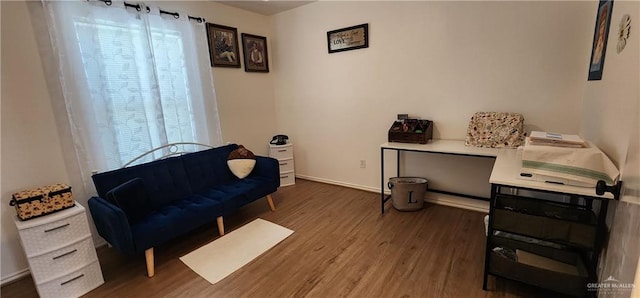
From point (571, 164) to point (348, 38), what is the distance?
8.50 ft

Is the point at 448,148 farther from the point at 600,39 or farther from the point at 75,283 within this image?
the point at 75,283

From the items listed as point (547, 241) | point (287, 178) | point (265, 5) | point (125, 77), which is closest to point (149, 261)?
point (125, 77)

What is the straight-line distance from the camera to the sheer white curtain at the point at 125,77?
89.7 inches

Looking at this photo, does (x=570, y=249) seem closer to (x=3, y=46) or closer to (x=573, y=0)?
(x=573, y=0)

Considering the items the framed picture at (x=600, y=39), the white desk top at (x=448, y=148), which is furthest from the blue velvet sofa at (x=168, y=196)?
the framed picture at (x=600, y=39)

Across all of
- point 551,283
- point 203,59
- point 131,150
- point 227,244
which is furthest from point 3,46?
point 551,283

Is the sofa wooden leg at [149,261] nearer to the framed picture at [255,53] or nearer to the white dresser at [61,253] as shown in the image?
the white dresser at [61,253]

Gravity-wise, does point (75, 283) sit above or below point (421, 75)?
below

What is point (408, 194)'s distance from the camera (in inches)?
118

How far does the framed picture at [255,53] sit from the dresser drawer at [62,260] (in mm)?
2666

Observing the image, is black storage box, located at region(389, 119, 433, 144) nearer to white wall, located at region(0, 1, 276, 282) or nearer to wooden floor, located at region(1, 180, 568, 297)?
wooden floor, located at region(1, 180, 568, 297)

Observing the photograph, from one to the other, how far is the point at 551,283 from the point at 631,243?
72cm

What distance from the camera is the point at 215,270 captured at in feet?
7.16

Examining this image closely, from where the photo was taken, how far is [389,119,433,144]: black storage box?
2848 mm
